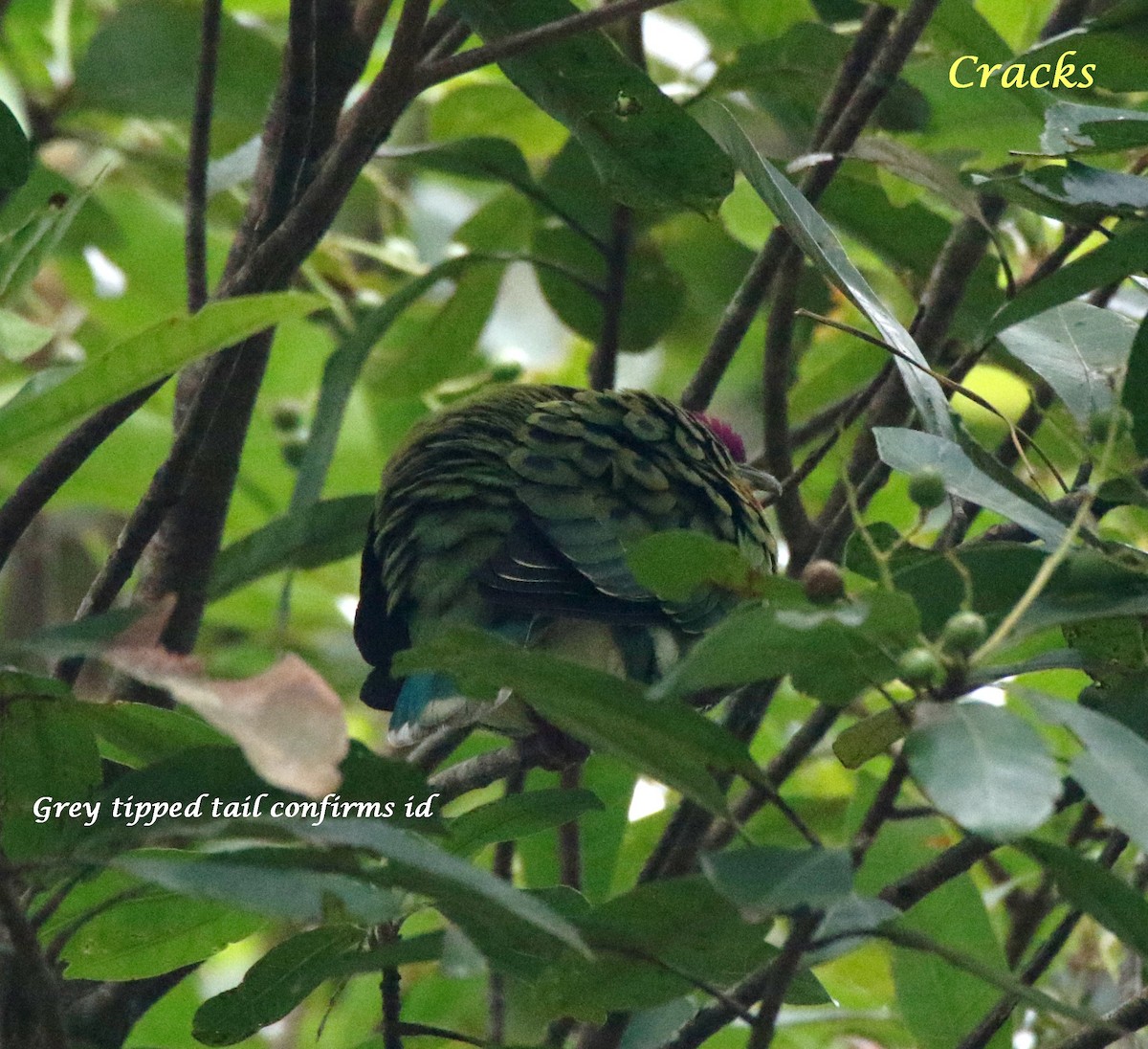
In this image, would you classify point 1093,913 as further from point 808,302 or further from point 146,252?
point 146,252

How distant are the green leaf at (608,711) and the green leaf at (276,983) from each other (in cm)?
46

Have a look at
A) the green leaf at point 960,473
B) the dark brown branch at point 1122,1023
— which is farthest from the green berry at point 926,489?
the dark brown branch at point 1122,1023

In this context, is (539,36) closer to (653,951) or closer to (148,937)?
(653,951)

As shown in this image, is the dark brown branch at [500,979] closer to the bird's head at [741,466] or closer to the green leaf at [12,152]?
the bird's head at [741,466]

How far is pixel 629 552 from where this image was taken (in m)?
1.31

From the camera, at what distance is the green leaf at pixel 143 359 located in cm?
128

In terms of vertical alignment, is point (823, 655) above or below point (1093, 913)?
above

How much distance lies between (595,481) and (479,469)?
0.19 meters

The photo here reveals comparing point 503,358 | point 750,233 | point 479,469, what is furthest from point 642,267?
point 479,469

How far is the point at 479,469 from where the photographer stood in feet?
7.86

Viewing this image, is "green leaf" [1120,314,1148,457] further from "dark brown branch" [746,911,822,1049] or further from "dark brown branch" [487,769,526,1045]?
"dark brown branch" [487,769,526,1045]

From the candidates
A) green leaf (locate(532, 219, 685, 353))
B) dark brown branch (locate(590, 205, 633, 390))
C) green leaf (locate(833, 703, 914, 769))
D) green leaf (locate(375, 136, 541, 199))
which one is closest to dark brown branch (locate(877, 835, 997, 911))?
green leaf (locate(833, 703, 914, 769))

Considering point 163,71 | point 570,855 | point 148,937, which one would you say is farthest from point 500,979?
point 163,71

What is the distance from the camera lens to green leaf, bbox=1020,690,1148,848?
3.66ft
